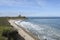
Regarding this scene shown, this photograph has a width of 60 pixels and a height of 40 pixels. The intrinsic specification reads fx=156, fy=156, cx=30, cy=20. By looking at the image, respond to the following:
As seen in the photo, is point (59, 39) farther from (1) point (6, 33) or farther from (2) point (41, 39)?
(1) point (6, 33)

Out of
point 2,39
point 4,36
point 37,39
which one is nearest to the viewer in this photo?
point 2,39

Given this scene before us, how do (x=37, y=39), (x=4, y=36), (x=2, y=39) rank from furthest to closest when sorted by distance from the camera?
(x=37, y=39), (x=4, y=36), (x=2, y=39)

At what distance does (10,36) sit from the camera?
20.5 meters

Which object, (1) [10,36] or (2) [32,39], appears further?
(2) [32,39]

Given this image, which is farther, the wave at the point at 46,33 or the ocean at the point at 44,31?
the ocean at the point at 44,31

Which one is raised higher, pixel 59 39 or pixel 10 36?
pixel 10 36

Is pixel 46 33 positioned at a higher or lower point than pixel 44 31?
higher

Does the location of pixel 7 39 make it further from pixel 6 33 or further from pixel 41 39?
pixel 41 39

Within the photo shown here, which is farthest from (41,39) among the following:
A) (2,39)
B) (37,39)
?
(2,39)

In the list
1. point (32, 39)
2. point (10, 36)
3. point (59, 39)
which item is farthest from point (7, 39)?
point (59, 39)

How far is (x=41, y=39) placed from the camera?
95.5 ft

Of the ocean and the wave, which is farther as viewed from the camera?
the ocean

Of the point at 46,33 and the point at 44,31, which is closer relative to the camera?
the point at 46,33

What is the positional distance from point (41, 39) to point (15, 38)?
879cm
